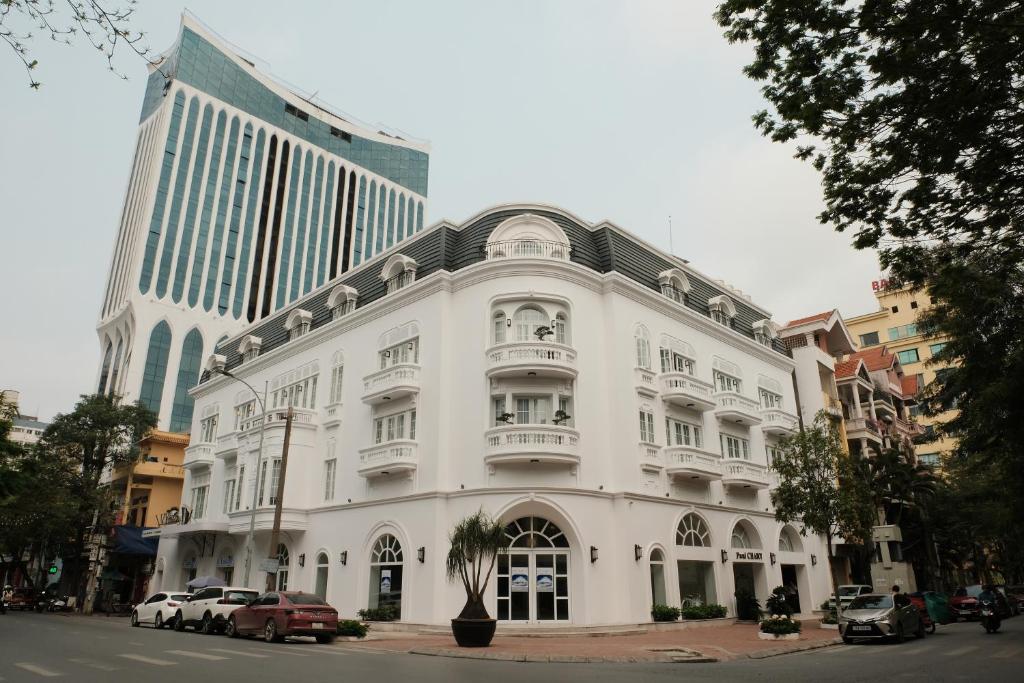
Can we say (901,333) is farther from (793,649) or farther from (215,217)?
(215,217)

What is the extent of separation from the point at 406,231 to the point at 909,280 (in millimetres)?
93123

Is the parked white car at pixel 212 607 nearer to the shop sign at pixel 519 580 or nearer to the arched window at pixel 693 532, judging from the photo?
the shop sign at pixel 519 580

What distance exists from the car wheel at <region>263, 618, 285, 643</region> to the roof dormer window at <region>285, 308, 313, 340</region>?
18010 millimetres

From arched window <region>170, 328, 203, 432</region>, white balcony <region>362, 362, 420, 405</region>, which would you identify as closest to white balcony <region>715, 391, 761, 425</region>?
white balcony <region>362, 362, 420, 405</region>

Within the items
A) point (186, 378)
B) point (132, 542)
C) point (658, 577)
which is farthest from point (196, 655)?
point (186, 378)

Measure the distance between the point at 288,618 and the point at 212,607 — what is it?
5513mm

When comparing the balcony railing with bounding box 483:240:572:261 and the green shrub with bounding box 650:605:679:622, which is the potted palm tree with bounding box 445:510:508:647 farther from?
the balcony railing with bounding box 483:240:572:261

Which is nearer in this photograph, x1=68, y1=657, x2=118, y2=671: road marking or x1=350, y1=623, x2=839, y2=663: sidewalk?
x1=68, y1=657, x2=118, y2=671: road marking

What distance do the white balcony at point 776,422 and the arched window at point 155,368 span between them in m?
56.3

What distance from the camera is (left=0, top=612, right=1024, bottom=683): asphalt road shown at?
37.8ft

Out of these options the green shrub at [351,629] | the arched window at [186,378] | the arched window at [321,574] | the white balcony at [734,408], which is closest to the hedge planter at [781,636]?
the white balcony at [734,408]

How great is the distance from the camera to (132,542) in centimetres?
4203

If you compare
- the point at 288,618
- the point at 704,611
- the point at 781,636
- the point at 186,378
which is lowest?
the point at 781,636

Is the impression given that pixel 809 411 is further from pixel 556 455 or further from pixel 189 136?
pixel 189 136
